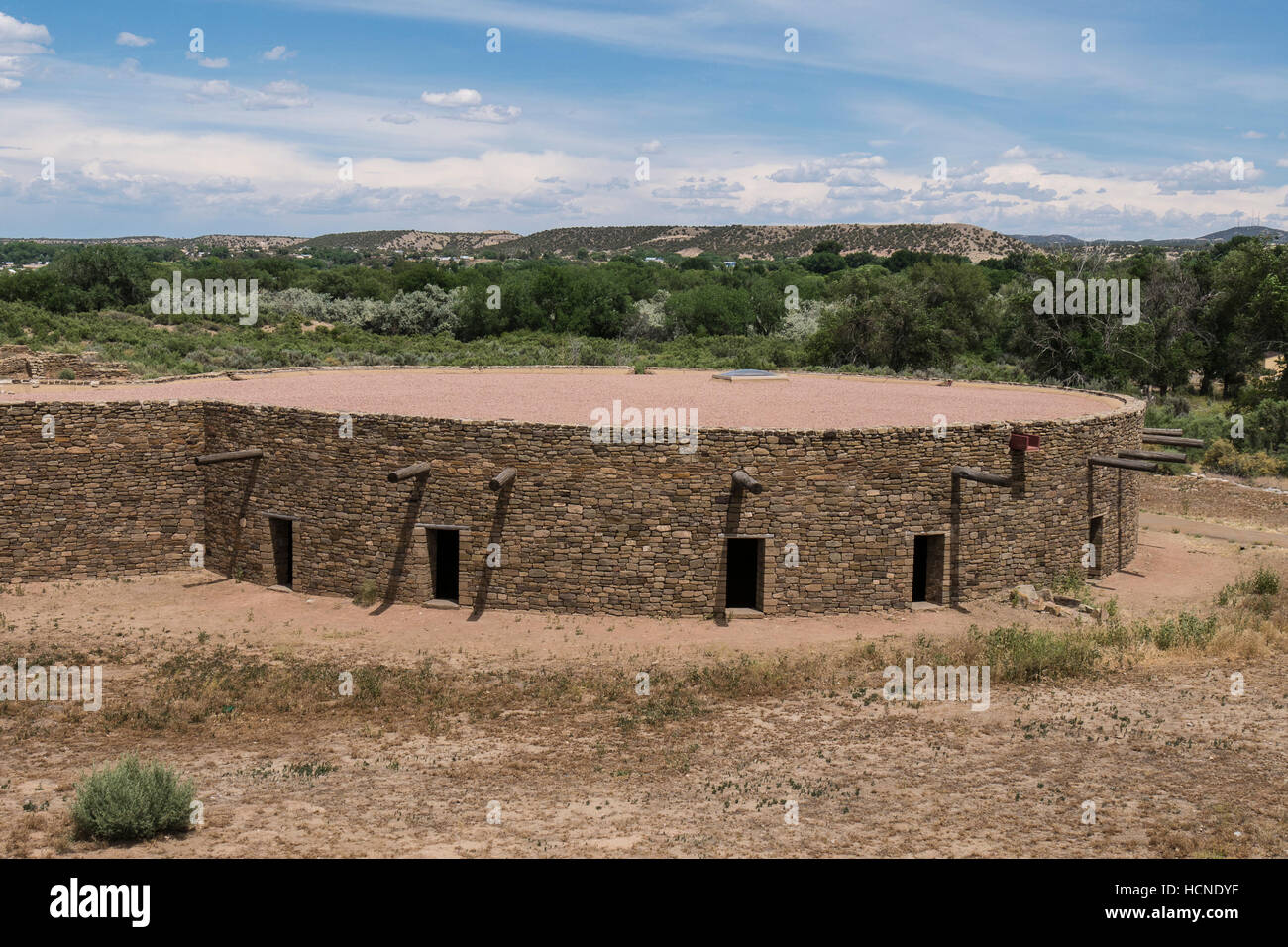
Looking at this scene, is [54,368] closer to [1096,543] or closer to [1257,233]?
[1096,543]

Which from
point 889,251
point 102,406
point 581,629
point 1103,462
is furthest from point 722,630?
point 889,251

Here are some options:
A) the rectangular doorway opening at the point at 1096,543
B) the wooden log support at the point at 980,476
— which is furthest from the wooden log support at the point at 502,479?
the rectangular doorway opening at the point at 1096,543

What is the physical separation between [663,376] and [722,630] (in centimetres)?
1376

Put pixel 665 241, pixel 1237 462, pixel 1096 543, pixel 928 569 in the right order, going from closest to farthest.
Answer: pixel 928 569 < pixel 1096 543 < pixel 1237 462 < pixel 665 241

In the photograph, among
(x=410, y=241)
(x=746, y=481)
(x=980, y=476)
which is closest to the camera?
(x=746, y=481)

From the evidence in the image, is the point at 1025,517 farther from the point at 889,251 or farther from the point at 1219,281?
the point at 889,251

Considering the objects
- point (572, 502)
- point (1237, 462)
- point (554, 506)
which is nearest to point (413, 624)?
point (554, 506)

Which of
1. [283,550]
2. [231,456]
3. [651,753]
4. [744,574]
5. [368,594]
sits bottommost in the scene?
[651,753]

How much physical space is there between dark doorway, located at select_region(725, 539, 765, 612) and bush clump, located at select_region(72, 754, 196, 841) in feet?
28.3

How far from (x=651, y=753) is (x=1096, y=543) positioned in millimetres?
10810

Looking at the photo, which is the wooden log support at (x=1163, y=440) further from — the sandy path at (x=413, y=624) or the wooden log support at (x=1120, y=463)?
the sandy path at (x=413, y=624)

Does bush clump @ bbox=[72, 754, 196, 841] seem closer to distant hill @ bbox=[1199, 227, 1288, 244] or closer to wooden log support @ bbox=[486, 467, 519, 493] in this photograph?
wooden log support @ bbox=[486, 467, 519, 493]

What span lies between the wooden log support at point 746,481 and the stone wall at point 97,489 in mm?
9553

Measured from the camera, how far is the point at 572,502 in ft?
51.7
